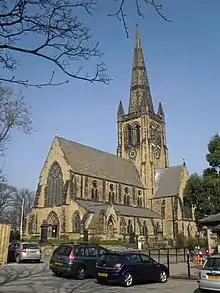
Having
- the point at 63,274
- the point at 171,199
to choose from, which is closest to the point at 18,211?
the point at 171,199

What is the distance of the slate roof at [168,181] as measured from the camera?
57062 mm

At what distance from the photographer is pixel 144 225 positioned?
5072 centimetres

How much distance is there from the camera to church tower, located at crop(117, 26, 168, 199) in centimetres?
6047

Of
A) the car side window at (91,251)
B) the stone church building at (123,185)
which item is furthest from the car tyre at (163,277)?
the stone church building at (123,185)

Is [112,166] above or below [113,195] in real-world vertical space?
above

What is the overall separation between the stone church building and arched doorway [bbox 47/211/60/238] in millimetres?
89

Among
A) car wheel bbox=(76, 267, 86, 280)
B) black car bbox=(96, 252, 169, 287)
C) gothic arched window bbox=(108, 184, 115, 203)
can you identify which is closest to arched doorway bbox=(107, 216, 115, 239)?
gothic arched window bbox=(108, 184, 115, 203)

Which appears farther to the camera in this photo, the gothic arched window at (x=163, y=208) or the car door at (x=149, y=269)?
the gothic arched window at (x=163, y=208)

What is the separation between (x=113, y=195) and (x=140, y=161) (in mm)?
10969

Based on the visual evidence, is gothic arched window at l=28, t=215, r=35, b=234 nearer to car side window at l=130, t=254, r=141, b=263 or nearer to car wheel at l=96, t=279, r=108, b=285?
car wheel at l=96, t=279, r=108, b=285

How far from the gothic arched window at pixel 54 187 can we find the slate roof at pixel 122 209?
138 inches

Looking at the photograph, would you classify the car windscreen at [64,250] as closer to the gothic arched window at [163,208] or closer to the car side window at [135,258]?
the car side window at [135,258]

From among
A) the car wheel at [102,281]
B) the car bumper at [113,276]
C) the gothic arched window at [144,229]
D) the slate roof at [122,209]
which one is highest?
the slate roof at [122,209]

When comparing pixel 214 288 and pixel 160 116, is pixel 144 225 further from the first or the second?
pixel 214 288
